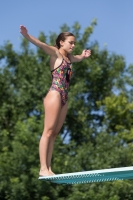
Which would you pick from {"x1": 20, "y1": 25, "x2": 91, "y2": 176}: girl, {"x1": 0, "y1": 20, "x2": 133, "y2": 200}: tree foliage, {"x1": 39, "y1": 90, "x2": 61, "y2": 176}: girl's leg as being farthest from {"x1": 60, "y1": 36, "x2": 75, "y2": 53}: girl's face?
{"x1": 0, "y1": 20, "x2": 133, "y2": 200}: tree foliage

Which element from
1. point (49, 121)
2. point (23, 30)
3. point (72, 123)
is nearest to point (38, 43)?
point (23, 30)

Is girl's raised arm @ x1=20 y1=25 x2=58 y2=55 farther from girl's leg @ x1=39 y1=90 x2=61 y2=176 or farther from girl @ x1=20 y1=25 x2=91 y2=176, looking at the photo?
girl's leg @ x1=39 y1=90 x2=61 y2=176

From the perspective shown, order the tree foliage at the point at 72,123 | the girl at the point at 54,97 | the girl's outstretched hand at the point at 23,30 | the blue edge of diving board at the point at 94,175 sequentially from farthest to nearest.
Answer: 1. the tree foliage at the point at 72,123
2. the girl at the point at 54,97
3. the girl's outstretched hand at the point at 23,30
4. the blue edge of diving board at the point at 94,175

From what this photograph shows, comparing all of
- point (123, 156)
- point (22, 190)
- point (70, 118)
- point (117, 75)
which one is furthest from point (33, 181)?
point (117, 75)

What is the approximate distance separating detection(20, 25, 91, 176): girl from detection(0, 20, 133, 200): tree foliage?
33.1ft

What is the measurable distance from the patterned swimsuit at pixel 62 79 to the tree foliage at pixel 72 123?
1011 cm

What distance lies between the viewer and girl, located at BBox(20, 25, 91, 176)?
5.34m

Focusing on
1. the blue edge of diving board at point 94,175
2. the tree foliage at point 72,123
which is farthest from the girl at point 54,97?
the tree foliage at point 72,123

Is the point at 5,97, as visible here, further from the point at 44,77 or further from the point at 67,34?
the point at 67,34

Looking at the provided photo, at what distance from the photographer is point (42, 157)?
536 cm

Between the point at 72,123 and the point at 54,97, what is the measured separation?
14.7 meters

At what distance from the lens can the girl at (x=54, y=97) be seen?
5.34 meters

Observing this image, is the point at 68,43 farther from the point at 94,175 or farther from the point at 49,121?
the point at 94,175

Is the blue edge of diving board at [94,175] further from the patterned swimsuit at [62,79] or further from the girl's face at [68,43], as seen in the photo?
the girl's face at [68,43]
